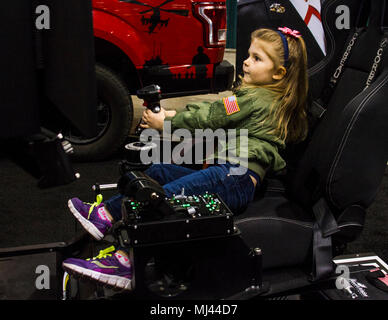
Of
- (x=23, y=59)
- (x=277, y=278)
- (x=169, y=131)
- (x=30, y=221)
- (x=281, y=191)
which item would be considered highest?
(x=23, y=59)

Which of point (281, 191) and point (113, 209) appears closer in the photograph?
point (113, 209)

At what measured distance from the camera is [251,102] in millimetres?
1965

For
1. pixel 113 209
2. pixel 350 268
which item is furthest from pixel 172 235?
pixel 350 268

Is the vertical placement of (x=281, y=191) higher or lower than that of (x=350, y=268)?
higher

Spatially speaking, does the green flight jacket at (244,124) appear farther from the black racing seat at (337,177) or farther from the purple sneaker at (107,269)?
the purple sneaker at (107,269)

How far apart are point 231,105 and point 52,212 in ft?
4.57

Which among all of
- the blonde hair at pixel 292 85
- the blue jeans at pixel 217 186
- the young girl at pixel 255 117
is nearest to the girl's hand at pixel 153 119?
the young girl at pixel 255 117

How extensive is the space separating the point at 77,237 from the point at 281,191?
864 mm

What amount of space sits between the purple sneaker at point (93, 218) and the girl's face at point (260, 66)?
841mm

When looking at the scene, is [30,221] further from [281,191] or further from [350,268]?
[350,268]

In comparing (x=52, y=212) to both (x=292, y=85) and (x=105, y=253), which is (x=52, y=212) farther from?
(x=292, y=85)
